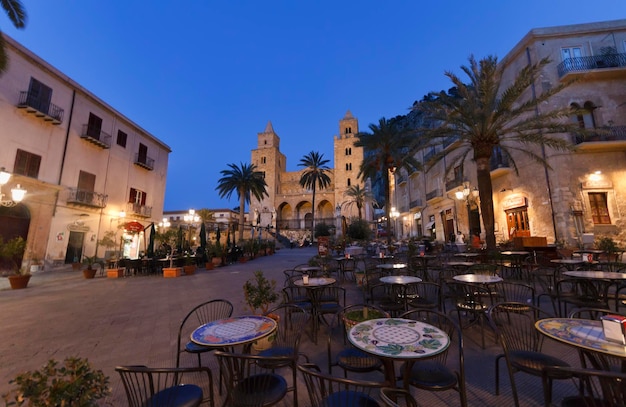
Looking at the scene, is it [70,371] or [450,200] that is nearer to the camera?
[70,371]

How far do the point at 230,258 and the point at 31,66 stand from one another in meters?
13.9

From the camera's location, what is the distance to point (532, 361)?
2.28 meters

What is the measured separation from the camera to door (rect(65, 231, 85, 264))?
1445 cm

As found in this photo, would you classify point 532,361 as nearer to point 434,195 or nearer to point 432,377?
point 432,377

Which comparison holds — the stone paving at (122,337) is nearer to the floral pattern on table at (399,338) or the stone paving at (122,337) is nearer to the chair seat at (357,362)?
the chair seat at (357,362)

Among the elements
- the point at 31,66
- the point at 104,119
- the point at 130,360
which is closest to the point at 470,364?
the point at 130,360

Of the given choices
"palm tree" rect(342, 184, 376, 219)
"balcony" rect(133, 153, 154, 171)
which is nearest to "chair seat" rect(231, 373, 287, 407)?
"balcony" rect(133, 153, 154, 171)

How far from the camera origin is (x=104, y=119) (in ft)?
55.7

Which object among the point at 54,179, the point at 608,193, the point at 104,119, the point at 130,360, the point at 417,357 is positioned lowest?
the point at 130,360

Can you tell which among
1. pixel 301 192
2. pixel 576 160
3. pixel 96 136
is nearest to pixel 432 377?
pixel 576 160

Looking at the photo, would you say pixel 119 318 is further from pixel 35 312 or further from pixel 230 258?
pixel 230 258

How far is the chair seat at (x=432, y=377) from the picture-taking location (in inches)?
80.2

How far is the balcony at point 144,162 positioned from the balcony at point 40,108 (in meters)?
5.32

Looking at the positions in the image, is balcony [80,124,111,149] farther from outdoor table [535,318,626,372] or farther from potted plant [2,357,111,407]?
outdoor table [535,318,626,372]
